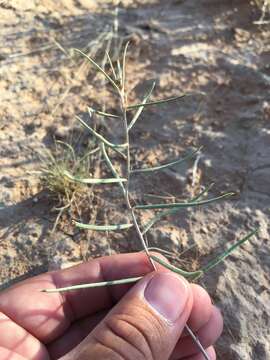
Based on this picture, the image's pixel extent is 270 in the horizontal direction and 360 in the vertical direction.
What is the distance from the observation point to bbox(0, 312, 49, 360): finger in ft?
5.20

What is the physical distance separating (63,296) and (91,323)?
122 mm

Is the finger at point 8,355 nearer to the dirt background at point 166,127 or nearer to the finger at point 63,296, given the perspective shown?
the finger at point 63,296

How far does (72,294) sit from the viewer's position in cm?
170

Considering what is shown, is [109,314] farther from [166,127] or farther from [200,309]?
[166,127]

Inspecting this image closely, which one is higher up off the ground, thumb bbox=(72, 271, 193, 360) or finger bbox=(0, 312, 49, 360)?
thumb bbox=(72, 271, 193, 360)

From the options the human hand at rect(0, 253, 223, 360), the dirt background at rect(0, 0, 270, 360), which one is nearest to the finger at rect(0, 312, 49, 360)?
the human hand at rect(0, 253, 223, 360)

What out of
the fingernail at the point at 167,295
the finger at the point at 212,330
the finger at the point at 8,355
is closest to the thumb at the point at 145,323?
the fingernail at the point at 167,295

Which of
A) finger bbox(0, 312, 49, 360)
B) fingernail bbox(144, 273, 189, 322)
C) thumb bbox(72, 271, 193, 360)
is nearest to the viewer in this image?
thumb bbox(72, 271, 193, 360)

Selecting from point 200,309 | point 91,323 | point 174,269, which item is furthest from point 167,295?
point 91,323

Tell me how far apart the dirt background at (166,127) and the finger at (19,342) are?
0.81ft

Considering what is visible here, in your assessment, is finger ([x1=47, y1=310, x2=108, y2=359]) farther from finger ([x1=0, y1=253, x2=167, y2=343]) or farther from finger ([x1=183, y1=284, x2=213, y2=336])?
finger ([x1=183, y1=284, x2=213, y2=336])

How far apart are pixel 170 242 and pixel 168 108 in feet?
2.00

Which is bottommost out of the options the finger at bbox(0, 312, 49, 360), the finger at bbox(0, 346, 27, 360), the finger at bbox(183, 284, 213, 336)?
the finger at bbox(0, 312, 49, 360)

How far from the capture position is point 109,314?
1.41 m
